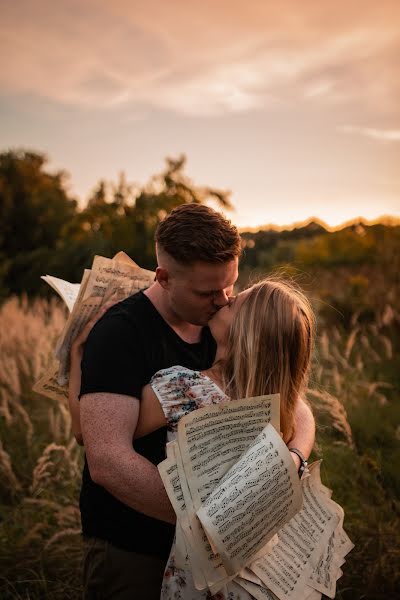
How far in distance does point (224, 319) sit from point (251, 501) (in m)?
0.96

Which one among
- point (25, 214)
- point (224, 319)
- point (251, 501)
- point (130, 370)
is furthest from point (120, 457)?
point (25, 214)

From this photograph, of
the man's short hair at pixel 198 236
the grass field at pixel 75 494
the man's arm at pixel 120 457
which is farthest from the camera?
the grass field at pixel 75 494

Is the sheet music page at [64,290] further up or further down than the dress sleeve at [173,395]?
further up

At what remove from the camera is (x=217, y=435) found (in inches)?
71.6

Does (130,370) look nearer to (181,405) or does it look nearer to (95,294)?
(181,405)

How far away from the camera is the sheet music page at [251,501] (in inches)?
65.0

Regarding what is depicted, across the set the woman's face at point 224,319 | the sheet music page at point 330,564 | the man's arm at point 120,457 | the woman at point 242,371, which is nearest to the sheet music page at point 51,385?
the woman at point 242,371

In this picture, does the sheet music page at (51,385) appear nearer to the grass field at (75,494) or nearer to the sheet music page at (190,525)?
the grass field at (75,494)

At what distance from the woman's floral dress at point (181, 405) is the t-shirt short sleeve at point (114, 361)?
0.29 feet

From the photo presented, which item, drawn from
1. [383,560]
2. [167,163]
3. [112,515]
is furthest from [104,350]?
[167,163]

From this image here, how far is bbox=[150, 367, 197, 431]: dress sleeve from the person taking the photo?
199cm

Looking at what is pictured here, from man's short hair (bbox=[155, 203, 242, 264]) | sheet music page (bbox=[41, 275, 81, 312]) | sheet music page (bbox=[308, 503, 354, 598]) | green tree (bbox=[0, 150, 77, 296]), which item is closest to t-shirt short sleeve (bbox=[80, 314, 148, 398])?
sheet music page (bbox=[41, 275, 81, 312])

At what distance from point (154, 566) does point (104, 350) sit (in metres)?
1.02

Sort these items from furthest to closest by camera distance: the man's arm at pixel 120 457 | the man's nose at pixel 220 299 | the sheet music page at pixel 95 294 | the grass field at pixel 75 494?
1. the grass field at pixel 75 494
2. the man's nose at pixel 220 299
3. the sheet music page at pixel 95 294
4. the man's arm at pixel 120 457
